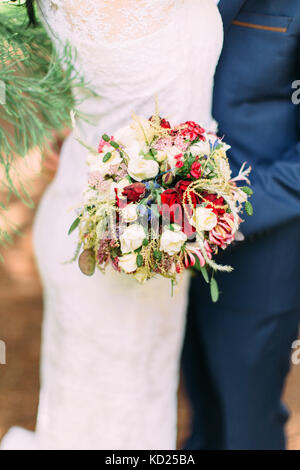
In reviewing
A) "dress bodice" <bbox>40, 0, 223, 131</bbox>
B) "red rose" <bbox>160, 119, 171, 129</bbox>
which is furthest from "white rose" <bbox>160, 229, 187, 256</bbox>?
"dress bodice" <bbox>40, 0, 223, 131</bbox>

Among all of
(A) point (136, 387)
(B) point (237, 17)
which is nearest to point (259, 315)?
(A) point (136, 387)

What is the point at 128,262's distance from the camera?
0.96 metres

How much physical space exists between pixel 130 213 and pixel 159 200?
0.06m

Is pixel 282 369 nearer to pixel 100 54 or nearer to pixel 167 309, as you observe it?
pixel 167 309

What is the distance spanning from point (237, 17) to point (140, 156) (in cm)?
45

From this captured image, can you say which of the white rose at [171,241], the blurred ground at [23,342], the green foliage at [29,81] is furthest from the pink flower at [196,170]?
the blurred ground at [23,342]

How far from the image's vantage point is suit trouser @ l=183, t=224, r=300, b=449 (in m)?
1.37

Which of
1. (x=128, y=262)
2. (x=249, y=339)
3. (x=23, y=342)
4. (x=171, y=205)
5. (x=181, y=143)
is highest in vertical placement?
(x=181, y=143)

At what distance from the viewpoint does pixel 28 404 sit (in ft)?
6.97

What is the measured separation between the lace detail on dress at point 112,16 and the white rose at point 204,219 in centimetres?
39

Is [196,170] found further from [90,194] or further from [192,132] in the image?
[90,194]

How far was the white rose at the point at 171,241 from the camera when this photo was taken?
91 cm

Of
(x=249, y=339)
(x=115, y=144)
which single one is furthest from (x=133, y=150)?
(x=249, y=339)

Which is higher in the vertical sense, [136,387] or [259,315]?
[259,315]
